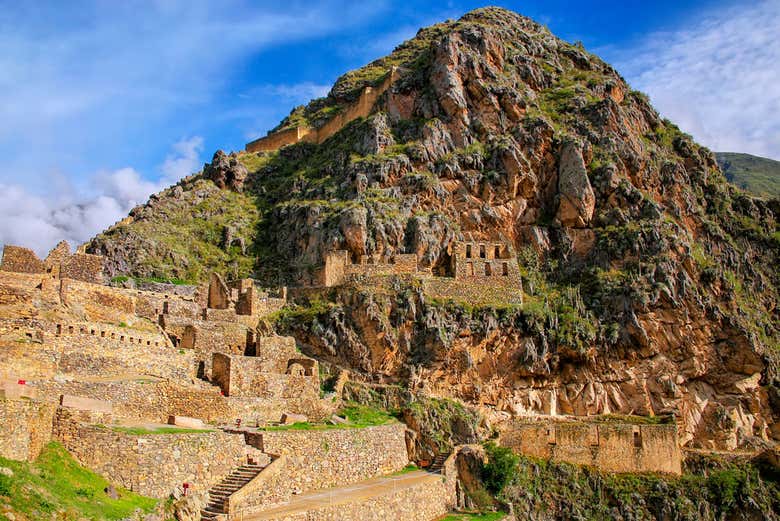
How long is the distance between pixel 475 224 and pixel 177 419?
111 ft

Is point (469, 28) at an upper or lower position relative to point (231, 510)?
upper

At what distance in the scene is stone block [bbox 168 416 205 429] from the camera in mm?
29484

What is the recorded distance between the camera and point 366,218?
2116 inches

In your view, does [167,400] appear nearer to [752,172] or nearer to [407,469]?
[407,469]

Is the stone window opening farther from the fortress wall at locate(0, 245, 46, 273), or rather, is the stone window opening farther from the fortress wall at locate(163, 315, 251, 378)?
the fortress wall at locate(0, 245, 46, 273)

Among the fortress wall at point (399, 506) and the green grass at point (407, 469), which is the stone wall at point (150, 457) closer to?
the fortress wall at point (399, 506)

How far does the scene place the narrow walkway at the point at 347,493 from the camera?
2762 cm

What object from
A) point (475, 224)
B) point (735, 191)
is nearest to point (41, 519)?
point (475, 224)

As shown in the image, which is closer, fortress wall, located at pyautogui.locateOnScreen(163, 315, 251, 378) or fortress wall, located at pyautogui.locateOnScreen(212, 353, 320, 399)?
fortress wall, located at pyautogui.locateOnScreen(212, 353, 320, 399)

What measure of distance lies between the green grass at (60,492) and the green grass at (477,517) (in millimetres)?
17178

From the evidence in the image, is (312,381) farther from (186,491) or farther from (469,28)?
(469,28)

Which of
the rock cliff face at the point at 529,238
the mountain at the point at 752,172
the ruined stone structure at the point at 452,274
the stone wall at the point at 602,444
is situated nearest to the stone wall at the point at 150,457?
the rock cliff face at the point at 529,238

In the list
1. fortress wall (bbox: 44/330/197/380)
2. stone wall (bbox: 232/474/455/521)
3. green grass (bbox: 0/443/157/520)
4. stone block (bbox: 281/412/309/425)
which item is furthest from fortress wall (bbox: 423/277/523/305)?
green grass (bbox: 0/443/157/520)

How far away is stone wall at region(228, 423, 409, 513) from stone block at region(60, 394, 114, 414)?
5.38 metres
